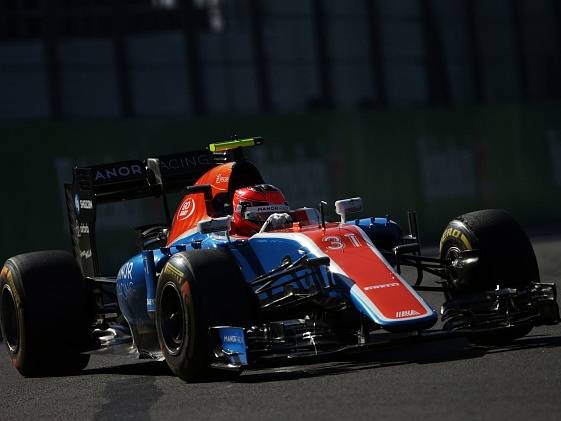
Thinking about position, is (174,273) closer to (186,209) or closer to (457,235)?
(186,209)

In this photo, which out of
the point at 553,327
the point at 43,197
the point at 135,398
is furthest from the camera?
the point at 43,197

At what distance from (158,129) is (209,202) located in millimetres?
13675

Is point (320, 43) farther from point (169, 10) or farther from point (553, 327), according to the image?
point (553, 327)

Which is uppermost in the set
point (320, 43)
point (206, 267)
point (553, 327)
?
point (320, 43)

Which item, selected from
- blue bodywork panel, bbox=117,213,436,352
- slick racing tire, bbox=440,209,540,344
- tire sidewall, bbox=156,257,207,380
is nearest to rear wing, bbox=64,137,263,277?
blue bodywork panel, bbox=117,213,436,352

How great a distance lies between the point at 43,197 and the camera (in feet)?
76.9

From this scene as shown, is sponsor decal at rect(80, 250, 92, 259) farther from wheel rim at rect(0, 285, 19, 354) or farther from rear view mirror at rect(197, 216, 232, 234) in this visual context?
rear view mirror at rect(197, 216, 232, 234)

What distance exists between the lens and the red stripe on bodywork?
977 centimetres

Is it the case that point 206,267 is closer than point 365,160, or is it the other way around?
point 206,267

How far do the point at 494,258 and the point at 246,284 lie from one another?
2059mm

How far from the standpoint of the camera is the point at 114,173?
13.3 m

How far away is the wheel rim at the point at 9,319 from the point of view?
12.4 metres

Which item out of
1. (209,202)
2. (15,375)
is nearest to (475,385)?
(209,202)

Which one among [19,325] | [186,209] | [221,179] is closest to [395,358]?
[221,179]
